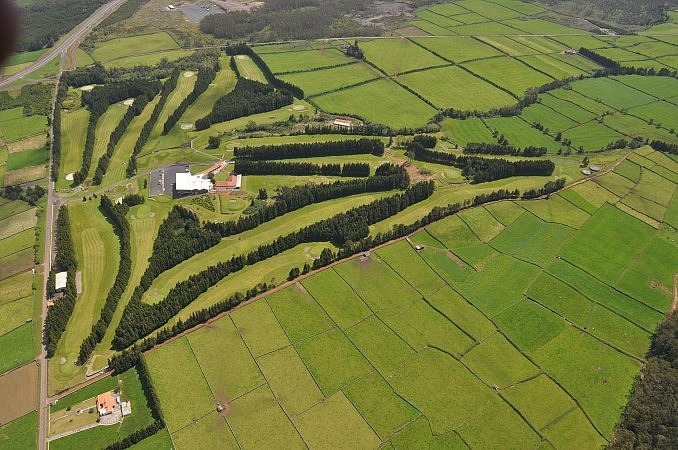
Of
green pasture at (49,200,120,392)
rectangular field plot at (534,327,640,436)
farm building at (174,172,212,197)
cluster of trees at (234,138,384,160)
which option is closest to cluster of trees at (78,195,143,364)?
green pasture at (49,200,120,392)

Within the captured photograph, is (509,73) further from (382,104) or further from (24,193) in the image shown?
(24,193)

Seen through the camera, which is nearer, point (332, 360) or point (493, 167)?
point (332, 360)

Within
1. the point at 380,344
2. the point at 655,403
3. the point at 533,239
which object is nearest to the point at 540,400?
the point at 655,403

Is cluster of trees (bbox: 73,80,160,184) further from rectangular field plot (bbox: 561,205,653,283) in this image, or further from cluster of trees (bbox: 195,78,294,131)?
rectangular field plot (bbox: 561,205,653,283)


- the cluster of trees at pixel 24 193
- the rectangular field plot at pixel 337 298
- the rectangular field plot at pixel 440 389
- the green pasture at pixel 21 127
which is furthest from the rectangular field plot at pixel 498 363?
the green pasture at pixel 21 127

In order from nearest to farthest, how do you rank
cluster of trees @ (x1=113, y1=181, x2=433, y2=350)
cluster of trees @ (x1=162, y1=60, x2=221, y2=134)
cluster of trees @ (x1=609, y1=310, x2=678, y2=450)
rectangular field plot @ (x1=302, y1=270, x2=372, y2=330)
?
1. cluster of trees @ (x1=609, y1=310, x2=678, y2=450)
2. cluster of trees @ (x1=113, y1=181, x2=433, y2=350)
3. rectangular field plot @ (x1=302, y1=270, x2=372, y2=330)
4. cluster of trees @ (x1=162, y1=60, x2=221, y2=134)

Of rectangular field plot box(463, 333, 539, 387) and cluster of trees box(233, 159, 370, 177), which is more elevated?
cluster of trees box(233, 159, 370, 177)

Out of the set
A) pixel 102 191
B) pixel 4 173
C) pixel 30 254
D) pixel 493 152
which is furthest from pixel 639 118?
pixel 4 173
